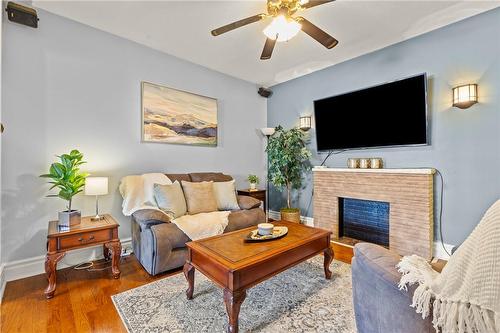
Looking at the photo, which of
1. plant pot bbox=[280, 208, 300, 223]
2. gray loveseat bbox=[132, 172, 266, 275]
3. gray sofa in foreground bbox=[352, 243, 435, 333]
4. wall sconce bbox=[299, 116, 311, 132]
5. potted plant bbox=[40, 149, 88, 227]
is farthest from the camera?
wall sconce bbox=[299, 116, 311, 132]

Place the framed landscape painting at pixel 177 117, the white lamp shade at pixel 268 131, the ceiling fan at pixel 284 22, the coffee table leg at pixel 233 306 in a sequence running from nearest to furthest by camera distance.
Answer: the coffee table leg at pixel 233 306, the ceiling fan at pixel 284 22, the framed landscape painting at pixel 177 117, the white lamp shade at pixel 268 131

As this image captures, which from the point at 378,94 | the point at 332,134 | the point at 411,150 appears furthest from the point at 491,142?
the point at 332,134

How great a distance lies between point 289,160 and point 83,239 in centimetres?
296

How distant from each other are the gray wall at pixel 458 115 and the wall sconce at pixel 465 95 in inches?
3.8

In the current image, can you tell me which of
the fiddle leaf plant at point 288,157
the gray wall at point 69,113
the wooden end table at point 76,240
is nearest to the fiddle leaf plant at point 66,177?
the wooden end table at point 76,240

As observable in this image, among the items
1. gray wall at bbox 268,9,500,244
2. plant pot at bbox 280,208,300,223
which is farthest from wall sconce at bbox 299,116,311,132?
plant pot at bbox 280,208,300,223

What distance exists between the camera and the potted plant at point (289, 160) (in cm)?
399

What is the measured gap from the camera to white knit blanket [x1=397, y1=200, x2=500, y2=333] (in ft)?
2.31

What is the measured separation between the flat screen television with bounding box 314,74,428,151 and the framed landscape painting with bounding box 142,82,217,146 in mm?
1835

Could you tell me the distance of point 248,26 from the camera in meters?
2.75

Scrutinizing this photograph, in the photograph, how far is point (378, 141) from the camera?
3275 millimetres

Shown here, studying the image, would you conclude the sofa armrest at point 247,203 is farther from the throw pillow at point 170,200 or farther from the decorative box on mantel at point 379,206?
the decorative box on mantel at point 379,206

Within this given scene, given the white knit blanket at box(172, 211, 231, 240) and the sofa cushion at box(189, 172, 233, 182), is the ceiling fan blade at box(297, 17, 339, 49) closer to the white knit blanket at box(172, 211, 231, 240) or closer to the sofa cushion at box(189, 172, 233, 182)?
the white knit blanket at box(172, 211, 231, 240)

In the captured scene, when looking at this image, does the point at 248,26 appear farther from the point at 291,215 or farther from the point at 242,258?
the point at 291,215
